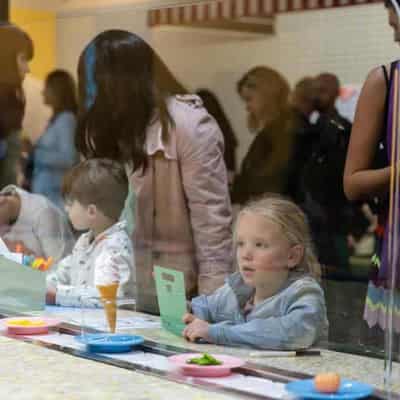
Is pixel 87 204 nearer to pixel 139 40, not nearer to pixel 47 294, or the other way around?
pixel 47 294

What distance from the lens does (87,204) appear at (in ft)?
8.89

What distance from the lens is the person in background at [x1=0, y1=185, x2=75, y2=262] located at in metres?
2.90

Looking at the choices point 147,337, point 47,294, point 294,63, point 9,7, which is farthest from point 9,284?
point 294,63

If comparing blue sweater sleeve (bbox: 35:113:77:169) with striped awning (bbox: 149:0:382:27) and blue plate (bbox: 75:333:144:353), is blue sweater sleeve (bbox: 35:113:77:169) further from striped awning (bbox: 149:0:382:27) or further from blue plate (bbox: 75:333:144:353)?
blue plate (bbox: 75:333:144:353)

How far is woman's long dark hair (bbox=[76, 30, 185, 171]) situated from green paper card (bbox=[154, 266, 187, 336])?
40 cm

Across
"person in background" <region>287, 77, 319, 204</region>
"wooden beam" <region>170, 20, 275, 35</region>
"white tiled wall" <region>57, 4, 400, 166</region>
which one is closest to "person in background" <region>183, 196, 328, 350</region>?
"white tiled wall" <region>57, 4, 400, 166</region>

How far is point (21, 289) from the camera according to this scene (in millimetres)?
2615

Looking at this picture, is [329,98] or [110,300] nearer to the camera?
[110,300]

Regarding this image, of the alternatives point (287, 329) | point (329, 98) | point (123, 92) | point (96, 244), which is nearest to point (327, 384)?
point (287, 329)

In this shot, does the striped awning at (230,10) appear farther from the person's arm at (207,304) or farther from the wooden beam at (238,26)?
the person's arm at (207,304)

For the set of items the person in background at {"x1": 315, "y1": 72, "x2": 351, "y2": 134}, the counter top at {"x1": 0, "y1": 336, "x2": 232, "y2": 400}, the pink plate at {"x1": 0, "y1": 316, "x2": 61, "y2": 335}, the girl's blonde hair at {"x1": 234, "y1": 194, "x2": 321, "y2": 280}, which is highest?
the person in background at {"x1": 315, "y1": 72, "x2": 351, "y2": 134}

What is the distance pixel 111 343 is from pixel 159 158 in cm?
60

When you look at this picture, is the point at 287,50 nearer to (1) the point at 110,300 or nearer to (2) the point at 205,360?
(1) the point at 110,300


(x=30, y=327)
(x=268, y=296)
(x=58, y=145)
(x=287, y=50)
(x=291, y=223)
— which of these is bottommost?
(x=30, y=327)
